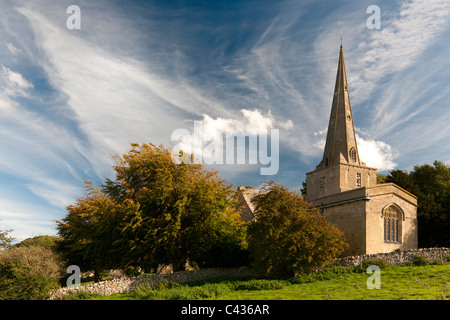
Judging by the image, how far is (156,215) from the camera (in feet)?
98.9

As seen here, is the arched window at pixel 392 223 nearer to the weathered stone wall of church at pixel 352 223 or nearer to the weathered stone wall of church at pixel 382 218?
the weathered stone wall of church at pixel 382 218

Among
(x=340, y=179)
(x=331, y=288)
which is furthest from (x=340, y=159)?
(x=331, y=288)

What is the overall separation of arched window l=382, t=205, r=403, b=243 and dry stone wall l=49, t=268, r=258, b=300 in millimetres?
12535

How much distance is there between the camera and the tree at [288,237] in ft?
85.3

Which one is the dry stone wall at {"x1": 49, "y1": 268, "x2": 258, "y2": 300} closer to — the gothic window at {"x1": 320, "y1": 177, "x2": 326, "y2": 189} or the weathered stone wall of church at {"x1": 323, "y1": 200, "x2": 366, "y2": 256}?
the weathered stone wall of church at {"x1": 323, "y1": 200, "x2": 366, "y2": 256}

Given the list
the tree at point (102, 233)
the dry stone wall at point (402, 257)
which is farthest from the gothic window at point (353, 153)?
the tree at point (102, 233)

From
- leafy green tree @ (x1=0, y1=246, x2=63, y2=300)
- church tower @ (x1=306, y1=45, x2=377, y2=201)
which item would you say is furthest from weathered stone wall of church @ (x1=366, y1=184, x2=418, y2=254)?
leafy green tree @ (x1=0, y1=246, x2=63, y2=300)

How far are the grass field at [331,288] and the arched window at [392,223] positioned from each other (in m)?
7.40

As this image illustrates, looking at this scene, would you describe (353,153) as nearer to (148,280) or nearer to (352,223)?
(352,223)

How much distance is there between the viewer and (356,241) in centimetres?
3181
